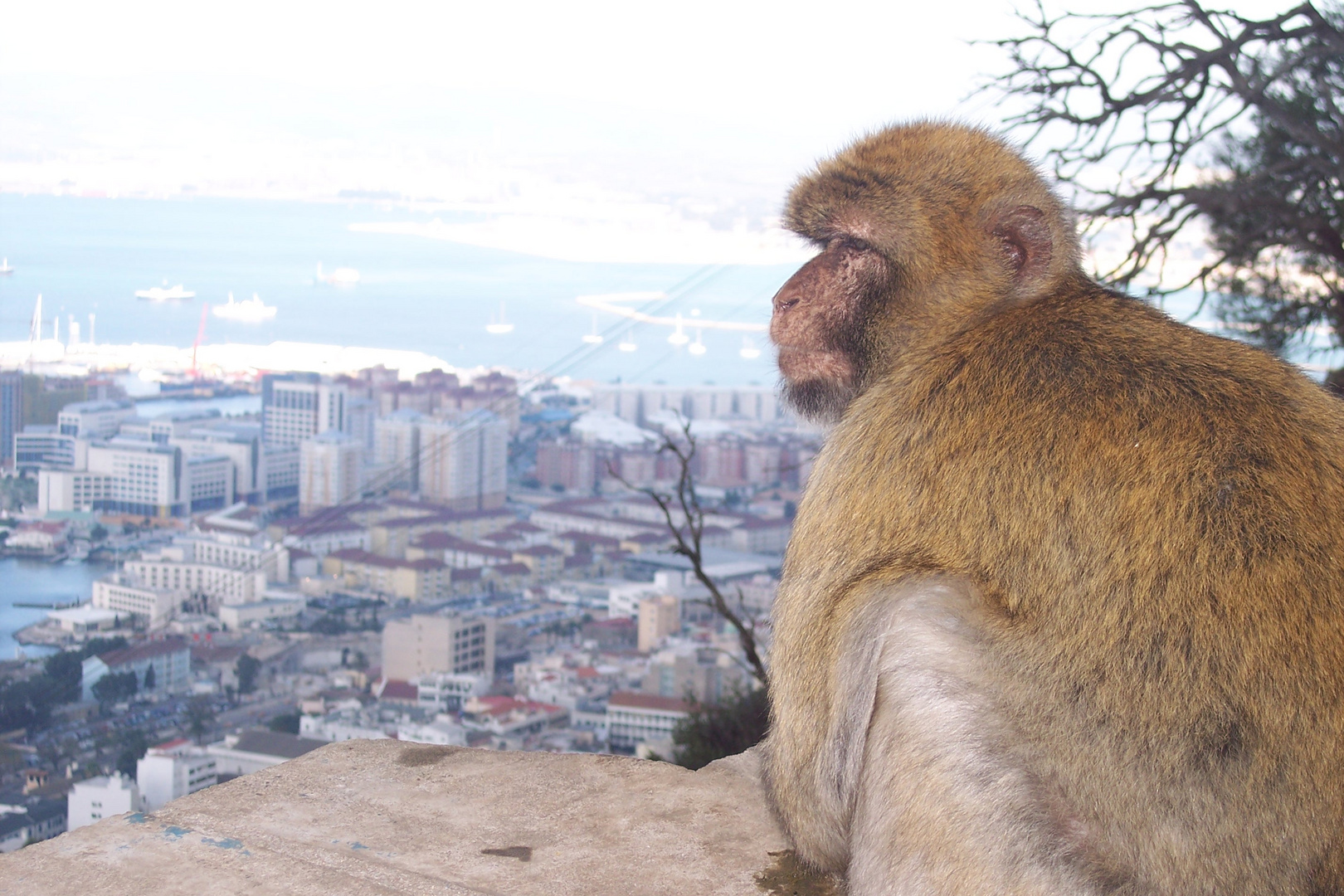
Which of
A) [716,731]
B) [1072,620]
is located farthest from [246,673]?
[1072,620]

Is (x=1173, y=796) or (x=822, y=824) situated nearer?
(x=1173, y=796)

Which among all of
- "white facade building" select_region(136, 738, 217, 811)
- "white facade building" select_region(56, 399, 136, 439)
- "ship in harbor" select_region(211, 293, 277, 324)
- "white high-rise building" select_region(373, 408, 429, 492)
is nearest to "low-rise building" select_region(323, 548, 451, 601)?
"white high-rise building" select_region(373, 408, 429, 492)

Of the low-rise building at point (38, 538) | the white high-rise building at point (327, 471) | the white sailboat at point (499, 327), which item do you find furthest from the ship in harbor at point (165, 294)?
the white sailboat at point (499, 327)

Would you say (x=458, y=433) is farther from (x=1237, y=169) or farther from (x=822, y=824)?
(x=822, y=824)

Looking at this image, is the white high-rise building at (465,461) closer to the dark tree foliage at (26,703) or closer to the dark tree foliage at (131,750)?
the dark tree foliage at (131,750)

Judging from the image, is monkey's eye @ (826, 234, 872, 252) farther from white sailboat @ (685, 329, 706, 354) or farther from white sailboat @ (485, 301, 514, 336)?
white sailboat @ (685, 329, 706, 354)

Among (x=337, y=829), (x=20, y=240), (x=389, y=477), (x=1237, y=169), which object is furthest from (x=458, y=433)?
(x=337, y=829)
